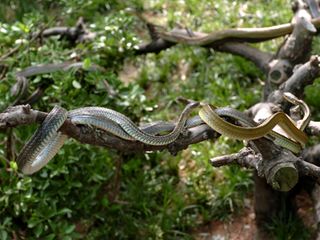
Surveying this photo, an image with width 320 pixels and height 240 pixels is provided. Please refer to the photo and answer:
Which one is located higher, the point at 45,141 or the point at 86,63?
the point at 45,141

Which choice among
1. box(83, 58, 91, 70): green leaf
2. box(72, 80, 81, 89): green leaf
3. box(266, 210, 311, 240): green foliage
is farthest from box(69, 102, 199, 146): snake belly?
box(266, 210, 311, 240): green foliage

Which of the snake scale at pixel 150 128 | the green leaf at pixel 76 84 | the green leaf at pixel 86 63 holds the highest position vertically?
the snake scale at pixel 150 128

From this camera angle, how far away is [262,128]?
2203 mm

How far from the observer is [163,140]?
233 cm

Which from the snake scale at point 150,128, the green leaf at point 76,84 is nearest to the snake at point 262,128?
the snake scale at point 150,128

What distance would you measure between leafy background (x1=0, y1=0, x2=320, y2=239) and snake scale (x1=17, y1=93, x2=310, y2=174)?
737mm

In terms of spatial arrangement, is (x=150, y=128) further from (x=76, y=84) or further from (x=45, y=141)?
(x=76, y=84)

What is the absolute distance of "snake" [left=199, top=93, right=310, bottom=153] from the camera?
2.19 m

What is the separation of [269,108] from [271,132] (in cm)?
55

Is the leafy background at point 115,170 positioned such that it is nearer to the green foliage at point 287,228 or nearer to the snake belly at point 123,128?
the green foliage at point 287,228

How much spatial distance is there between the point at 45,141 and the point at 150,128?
497 mm

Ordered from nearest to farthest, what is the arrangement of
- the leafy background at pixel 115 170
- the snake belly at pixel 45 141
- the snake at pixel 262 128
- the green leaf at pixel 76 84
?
the snake belly at pixel 45 141 → the snake at pixel 262 128 → the leafy background at pixel 115 170 → the green leaf at pixel 76 84

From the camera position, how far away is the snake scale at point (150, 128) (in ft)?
7.07

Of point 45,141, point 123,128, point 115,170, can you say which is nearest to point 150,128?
point 123,128
